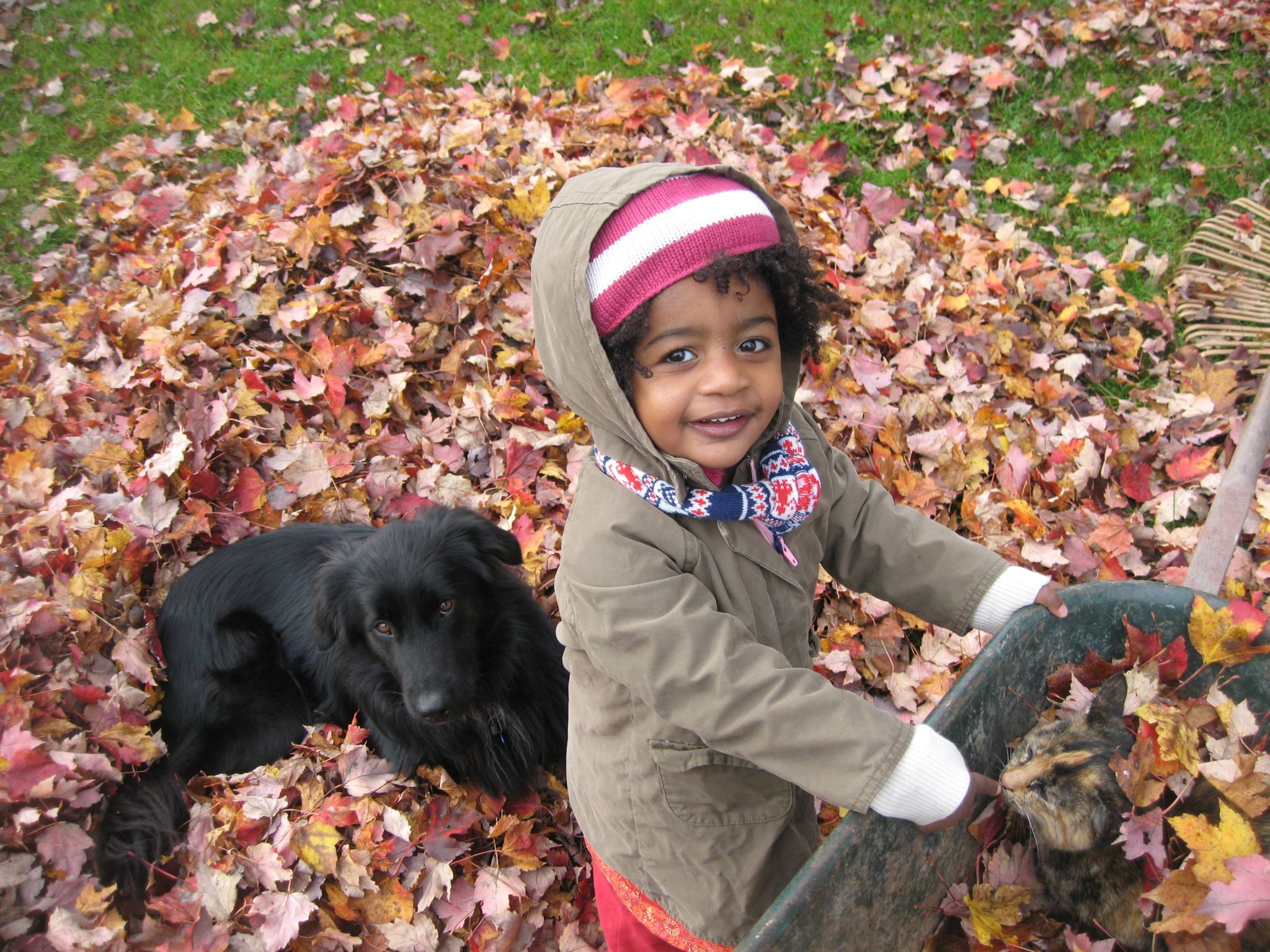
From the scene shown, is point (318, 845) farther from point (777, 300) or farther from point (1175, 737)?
point (1175, 737)

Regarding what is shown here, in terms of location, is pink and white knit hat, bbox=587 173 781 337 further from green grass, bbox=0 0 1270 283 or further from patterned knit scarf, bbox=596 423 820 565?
green grass, bbox=0 0 1270 283

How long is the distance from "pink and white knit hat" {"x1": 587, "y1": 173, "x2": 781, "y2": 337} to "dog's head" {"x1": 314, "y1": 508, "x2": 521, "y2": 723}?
1345 millimetres

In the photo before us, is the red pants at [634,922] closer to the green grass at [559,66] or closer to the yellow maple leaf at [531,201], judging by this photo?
the yellow maple leaf at [531,201]

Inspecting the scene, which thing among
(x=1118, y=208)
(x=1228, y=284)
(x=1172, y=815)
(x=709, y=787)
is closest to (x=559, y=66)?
(x=1118, y=208)

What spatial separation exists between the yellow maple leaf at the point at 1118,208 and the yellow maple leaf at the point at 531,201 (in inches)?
152

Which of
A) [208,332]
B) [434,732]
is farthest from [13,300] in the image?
[434,732]

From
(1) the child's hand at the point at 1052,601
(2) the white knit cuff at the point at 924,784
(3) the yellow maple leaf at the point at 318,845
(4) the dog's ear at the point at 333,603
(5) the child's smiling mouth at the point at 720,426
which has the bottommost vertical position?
(3) the yellow maple leaf at the point at 318,845

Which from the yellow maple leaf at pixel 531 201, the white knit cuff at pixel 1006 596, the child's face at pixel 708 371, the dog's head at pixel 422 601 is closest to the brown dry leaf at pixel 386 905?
the dog's head at pixel 422 601

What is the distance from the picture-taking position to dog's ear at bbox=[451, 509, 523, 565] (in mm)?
3018

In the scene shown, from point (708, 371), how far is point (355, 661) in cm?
201

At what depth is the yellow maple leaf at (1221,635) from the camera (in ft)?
6.46

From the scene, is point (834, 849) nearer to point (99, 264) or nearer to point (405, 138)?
point (405, 138)

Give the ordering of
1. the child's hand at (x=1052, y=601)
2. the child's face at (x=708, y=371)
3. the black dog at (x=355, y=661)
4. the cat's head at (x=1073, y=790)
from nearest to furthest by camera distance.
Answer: the child's face at (x=708, y=371) < the cat's head at (x=1073, y=790) < the child's hand at (x=1052, y=601) < the black dog at (x=355, y=661)

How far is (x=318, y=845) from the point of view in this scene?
111 inches
